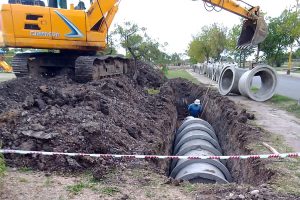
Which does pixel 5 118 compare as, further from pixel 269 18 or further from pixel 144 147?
pixel 269 18

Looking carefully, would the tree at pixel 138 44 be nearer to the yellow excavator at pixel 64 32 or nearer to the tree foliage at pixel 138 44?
the tree foliage at pixel 138 44

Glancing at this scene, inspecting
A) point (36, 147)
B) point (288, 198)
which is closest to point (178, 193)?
point (288, 198)

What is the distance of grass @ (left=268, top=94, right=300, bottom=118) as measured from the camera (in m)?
10.9

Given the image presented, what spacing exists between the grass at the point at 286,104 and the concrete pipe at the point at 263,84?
1.08 ft

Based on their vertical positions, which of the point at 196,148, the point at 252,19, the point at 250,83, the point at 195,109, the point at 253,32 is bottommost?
the point at 195,109

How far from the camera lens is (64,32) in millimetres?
10484

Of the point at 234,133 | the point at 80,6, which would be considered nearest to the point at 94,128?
the point at 234,133

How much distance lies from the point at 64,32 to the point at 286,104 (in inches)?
321

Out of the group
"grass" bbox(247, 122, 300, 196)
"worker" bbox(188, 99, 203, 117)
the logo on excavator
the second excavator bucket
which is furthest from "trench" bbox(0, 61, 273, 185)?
the second excavator bucket

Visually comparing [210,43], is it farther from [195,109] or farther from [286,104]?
[286,104]

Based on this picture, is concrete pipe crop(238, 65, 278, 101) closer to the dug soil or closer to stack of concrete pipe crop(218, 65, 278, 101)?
stack of concrete pipe crop(218, 65, 278, 101)

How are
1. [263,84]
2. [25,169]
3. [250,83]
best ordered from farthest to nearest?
[263,84], [250,83], [25,169]

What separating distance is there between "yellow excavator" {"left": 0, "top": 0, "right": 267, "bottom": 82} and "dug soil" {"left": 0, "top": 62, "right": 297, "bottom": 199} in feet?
3.66

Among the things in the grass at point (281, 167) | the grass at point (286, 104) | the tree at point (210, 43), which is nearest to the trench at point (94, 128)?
the grass at point (281, 167)
